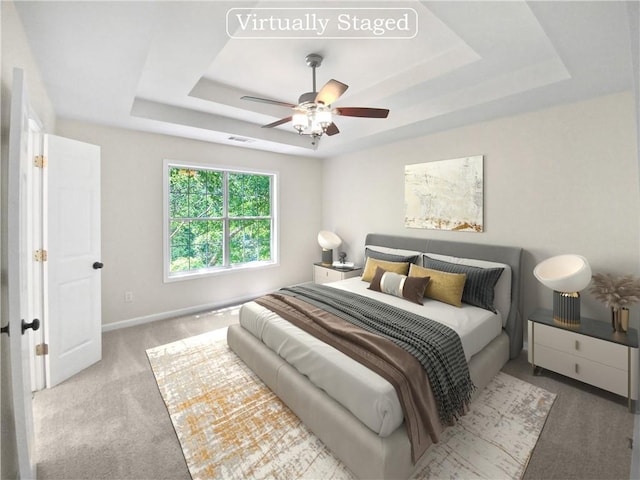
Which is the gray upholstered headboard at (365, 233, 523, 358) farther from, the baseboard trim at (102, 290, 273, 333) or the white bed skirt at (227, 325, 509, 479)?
the baseboard trim at (102, 290, 273, 333)

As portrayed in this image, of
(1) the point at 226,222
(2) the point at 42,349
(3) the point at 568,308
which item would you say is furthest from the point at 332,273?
(2) the point at 42,349

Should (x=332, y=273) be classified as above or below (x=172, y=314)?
above

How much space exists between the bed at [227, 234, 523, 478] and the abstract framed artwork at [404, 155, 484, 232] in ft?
0.88

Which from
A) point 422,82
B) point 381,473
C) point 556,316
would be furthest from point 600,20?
point 381,473

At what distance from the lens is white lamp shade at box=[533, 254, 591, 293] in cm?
235

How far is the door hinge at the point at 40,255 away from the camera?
235 centimetres

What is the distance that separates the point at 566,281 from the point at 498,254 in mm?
802

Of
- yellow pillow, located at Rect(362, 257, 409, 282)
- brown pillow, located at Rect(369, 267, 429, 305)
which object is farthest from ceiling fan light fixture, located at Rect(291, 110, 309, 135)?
yellow pillow, located at Rect(362, 257, 409, 282)

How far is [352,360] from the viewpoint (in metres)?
1.92

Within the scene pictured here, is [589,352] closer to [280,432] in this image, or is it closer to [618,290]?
[618,290]

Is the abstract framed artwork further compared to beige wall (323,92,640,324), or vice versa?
the abstract framed artwork

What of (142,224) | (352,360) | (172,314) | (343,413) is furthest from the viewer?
(172,314)

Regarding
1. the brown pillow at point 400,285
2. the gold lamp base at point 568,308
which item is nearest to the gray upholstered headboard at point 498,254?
the gold lamp base at point 568,308

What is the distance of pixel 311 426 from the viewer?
1.91 metres
